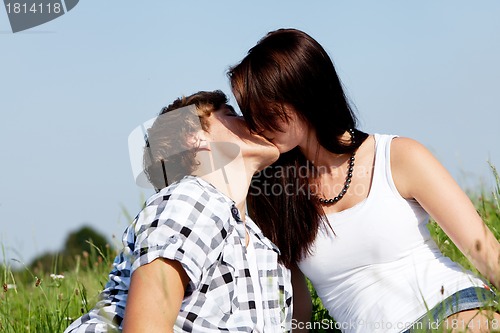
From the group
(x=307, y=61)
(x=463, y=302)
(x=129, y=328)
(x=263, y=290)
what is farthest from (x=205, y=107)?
(x=463, y=302)

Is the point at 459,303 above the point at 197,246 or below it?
below

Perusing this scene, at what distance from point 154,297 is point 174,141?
826 millimetres

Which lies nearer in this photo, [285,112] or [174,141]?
[174,141]

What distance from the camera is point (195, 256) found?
2.49 m

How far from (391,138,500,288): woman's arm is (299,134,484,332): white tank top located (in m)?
0.11

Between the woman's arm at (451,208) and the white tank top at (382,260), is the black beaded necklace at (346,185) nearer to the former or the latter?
the white tank top at (382,260)

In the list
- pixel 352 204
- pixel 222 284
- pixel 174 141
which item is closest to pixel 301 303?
pixel 352 204

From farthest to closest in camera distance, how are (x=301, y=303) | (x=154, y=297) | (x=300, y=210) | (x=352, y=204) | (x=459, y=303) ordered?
(x=301, y=303)
(x=300, y=210)
(x=352, y=204)
(x=459, y=303)
(x=154, y=297)

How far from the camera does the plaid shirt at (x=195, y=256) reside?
2465 mm

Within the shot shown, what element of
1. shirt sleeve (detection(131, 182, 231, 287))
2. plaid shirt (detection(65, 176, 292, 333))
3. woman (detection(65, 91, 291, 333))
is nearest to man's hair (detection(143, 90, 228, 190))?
woman (detection(65, 91, 291, 333))

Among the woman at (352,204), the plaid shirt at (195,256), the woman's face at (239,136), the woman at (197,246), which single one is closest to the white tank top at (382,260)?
the woman at (352,204)

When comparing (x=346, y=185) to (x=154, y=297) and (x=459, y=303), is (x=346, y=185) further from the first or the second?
(x=154, y=297)

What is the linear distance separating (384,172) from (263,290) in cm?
76

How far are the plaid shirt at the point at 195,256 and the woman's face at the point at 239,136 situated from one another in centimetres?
32
